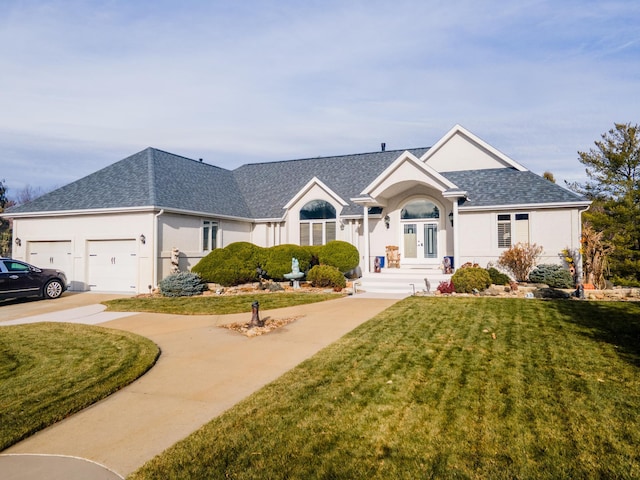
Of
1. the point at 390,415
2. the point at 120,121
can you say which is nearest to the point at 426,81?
the point at 120,121

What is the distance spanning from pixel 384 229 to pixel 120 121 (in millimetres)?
14220

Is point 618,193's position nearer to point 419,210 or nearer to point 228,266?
point 419,210

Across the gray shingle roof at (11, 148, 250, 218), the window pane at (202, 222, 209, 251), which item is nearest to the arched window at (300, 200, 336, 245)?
the gray shingle roof at (11, 148, 250, 218)

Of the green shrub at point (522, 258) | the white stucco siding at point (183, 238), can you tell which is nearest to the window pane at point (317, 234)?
the white stucco siding at point (183, 238)

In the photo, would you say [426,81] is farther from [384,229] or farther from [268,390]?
[268,390]

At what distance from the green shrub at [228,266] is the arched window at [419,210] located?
7.81 metres

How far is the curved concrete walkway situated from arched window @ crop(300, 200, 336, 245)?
10387 millimetres

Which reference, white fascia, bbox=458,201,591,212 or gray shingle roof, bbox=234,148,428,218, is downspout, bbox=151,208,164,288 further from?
white fascia, bbox=458,201,591,212

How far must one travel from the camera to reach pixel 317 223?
69.7ft

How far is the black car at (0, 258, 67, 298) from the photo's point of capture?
46.7 feet

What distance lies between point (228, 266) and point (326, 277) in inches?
164

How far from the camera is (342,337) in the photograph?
830cm

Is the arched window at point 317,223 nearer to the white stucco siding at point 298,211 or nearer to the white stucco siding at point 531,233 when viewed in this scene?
the white stucco siding at point 298,211

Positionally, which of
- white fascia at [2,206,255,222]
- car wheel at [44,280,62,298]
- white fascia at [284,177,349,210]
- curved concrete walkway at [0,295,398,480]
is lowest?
curved concrete walkway at [0,295,398,480]
